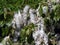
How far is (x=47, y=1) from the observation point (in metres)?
4.44

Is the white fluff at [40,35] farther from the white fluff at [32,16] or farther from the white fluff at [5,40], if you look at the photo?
the white fluff at [5,40]

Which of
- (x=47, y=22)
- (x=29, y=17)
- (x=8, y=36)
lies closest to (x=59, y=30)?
(x=47, y=22)

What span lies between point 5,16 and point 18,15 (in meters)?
0.27

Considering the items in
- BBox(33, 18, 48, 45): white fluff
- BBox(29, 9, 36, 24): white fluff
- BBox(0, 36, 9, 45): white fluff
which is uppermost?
BBox(29, 9, 36, 24): white fluff

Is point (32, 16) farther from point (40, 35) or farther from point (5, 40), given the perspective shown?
point (5, 40)

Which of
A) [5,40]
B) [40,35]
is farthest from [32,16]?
[5,40]

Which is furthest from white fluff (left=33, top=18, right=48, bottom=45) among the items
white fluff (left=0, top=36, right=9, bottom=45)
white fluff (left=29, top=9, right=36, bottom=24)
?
white fluff (left=0, top=36, right=9, bottom=45)

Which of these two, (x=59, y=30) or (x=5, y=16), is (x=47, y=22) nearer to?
(x=59, y=30)

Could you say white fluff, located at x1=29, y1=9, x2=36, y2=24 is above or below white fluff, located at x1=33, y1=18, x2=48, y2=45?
above

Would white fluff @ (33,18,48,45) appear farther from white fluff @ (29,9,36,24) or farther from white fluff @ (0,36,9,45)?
white fluff @ (0,36,9,45)

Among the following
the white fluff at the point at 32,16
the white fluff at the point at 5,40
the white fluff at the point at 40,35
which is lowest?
the white fluff at the point at 5,40

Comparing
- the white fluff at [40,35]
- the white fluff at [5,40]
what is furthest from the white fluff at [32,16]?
the white fluff at [5,40]

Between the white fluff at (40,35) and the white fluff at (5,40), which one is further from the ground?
the white fluff at (40,35)

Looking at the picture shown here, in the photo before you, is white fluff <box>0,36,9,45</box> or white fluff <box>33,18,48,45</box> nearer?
white fluff <box>33,18,48,45</box>
